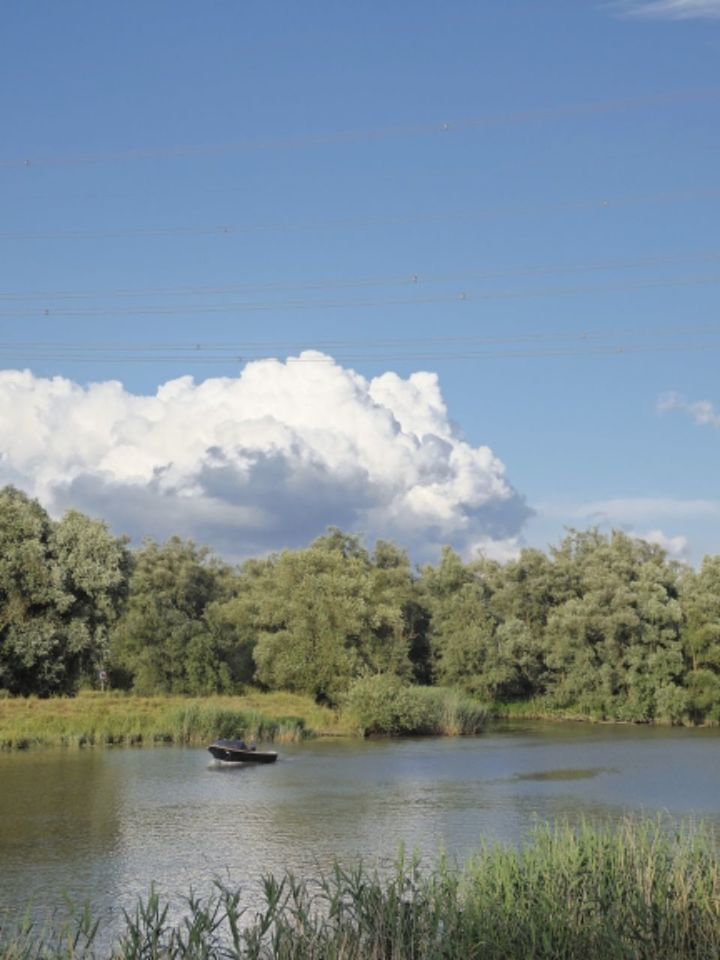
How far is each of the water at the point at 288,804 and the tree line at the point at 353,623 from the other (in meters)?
12.8

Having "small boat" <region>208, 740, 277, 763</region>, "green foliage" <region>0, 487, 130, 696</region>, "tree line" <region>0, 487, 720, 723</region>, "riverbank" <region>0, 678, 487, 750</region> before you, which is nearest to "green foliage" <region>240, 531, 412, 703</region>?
"tree line" <region>0, 487, 720, 723</region>

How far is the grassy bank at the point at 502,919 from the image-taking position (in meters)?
10.4

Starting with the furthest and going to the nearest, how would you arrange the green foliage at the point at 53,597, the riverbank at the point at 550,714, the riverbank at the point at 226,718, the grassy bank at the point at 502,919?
the riverbank at the point at 550,714
the green foliage at the point at 53,597
the riverbank at the point at 226,718
the grassy bank at the point at 502,919

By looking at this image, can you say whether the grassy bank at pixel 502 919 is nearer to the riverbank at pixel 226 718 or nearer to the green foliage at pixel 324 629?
the riverbank at pixel 226 718

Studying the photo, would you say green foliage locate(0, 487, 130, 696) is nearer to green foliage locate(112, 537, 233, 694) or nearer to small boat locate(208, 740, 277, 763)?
green foliage locate(112, 537, 233, 694)

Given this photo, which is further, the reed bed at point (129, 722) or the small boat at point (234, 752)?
the reed bed at point (129, 722)

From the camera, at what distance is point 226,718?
48719 mm

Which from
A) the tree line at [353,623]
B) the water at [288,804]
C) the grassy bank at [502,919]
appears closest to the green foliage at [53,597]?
the tree line at [353,623]

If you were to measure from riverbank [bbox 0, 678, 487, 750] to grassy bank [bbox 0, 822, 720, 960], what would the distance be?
34.7 meters

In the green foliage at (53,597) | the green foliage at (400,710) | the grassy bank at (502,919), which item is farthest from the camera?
the green foliage at (400,710)

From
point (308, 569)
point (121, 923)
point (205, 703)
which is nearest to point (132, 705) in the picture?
point (205, 703)

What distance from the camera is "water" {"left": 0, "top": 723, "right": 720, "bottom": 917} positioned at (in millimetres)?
21234

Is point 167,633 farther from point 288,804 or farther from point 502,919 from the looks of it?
point 502,919

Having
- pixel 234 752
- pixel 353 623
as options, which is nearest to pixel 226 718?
pixel 234 752
